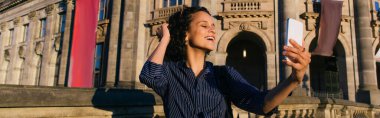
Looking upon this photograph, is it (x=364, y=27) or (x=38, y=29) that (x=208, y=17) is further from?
(x=38, y=29)

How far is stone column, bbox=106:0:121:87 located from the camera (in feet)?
58.4

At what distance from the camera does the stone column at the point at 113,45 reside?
17791mm

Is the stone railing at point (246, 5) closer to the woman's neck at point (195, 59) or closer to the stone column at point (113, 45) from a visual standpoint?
the stone column at point (113, 45)

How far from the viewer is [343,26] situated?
1642cm

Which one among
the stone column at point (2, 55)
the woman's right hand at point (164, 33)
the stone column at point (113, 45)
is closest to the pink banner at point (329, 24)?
the stone column at point (113, 45)

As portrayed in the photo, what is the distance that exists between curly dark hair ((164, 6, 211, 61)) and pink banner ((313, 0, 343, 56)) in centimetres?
1463

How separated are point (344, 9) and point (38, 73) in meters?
23.8

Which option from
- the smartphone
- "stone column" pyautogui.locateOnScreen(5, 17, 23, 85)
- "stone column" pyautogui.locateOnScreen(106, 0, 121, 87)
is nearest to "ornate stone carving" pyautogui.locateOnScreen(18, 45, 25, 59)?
"stone column" pyautogui.locateOnScreen(5, 17, 23, 85)

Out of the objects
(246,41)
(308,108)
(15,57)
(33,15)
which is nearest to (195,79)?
(308,108)

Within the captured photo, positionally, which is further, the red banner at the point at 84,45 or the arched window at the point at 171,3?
the arched window at the point at 171,3

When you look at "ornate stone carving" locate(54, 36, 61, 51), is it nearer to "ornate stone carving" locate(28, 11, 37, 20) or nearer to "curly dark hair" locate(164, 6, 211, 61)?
"ornate stone carving" locate(28, 11, 37, 20)

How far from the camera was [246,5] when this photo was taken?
53.5ft

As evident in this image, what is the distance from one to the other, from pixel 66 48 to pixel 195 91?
2207 cm

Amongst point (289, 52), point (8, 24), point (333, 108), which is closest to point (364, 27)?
point (333, 108)
